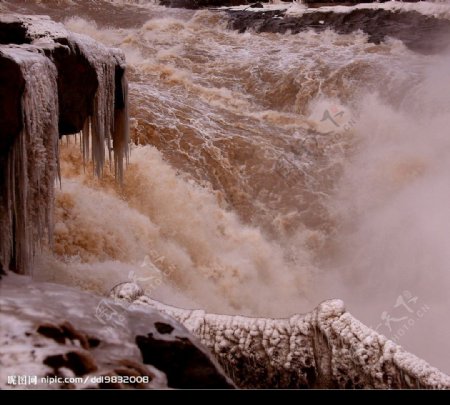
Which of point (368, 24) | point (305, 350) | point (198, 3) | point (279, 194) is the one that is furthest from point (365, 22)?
point (305, 350)

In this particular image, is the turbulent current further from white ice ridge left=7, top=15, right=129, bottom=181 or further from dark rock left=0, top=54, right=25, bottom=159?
dark rock left=0, top=54, right=25, bottom=159

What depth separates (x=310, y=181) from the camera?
7.32m

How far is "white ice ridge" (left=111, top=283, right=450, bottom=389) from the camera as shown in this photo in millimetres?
2211

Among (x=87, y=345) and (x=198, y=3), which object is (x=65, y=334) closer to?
(x=87, y=345)

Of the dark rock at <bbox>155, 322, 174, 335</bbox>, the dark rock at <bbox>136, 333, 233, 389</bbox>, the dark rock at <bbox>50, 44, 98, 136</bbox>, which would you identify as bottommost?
the dark rock at <bbox>136, 333, 233, 389</bbox>

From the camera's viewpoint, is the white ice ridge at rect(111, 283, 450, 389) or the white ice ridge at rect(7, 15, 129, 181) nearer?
the white ice ridge at rect(111, 283, 450, 389)

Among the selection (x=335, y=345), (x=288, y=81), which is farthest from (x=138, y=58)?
(x=335, y=345)

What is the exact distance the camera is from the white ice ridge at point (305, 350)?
7.25 ft

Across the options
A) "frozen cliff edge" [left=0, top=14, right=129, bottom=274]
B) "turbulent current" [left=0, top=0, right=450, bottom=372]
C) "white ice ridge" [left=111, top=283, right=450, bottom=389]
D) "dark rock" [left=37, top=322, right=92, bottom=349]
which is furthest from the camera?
"turbulent current" [left=0, top=0, right=450, bottom=372]

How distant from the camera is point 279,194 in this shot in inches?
277

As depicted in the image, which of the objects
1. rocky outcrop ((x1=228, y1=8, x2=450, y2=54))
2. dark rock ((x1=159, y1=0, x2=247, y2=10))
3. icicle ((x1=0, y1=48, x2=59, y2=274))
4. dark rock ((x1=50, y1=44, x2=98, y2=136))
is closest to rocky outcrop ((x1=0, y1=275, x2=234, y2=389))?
icicle ((x1=0, y1=48, x2=59, y2=274))

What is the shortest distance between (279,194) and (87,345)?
5.73 metres

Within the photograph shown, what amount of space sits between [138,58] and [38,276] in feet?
23.5

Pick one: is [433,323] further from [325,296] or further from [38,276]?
[38,276]
